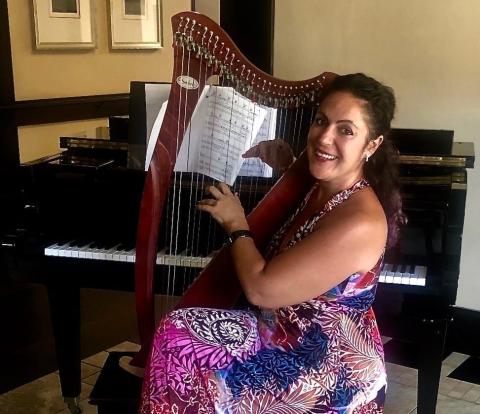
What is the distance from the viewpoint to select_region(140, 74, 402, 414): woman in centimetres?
138

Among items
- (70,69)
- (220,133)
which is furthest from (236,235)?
(70,69)

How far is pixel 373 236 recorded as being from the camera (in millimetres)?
1434

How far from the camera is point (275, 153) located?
1809 mm

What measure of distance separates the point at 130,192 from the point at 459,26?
1.55 meters

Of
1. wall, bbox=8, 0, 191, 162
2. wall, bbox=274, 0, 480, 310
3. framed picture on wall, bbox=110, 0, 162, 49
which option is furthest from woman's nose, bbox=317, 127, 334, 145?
framed picture on wall, bbox=110, 0, 162, 49

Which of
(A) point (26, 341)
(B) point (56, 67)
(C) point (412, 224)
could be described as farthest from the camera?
(B) point (56, 67)

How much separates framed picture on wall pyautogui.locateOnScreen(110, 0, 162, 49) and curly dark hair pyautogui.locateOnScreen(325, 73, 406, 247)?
284 cm

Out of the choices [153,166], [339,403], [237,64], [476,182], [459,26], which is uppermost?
[459,26]

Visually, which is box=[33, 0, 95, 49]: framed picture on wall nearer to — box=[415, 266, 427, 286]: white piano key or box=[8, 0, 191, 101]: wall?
box=[8, 0, 191, 101]: wall

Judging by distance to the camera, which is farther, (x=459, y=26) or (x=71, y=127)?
(x=71, y=127)

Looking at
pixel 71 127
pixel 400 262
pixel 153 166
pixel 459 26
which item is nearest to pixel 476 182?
pixel 459 26

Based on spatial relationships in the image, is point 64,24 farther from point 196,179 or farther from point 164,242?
point 196,179

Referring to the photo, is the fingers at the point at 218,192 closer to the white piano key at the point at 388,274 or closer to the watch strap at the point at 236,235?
the watch strap at the point at 236,235

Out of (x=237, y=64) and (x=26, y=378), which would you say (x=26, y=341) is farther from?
(x=237, y=64)
